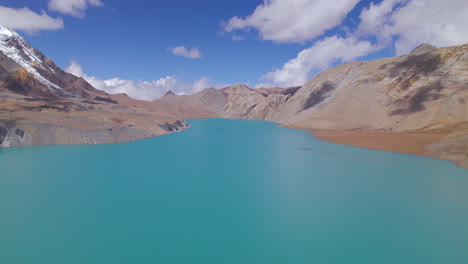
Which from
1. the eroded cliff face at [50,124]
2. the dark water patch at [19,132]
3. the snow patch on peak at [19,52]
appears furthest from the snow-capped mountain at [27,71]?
the dark water patch at [19,132]

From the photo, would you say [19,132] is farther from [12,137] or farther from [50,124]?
[50,124]

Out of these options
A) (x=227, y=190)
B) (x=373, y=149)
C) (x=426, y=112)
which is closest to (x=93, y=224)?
(x=227, y=190)

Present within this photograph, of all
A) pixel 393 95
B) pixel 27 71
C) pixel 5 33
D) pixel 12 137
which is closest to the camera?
pixel 12 137

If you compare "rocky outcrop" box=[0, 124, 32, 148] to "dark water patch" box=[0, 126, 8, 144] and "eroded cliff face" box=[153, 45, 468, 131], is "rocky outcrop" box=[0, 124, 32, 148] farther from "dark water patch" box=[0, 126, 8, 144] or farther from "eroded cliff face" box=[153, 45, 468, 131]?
"eroded cliff face" box=[153, 45, 468, 131]

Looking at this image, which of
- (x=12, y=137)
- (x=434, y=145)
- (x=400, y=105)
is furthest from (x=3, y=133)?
(x=400, y=105)

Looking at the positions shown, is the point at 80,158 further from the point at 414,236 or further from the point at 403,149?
the point at 403,149

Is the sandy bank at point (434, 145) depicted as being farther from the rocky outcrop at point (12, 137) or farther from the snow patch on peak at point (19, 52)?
the snow patch on peak at point (19, 52)
